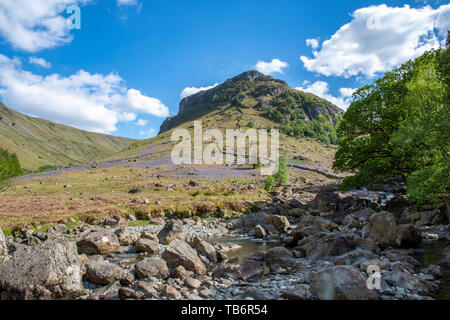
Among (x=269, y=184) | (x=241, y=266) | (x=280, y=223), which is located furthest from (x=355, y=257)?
(x=269, y=184)

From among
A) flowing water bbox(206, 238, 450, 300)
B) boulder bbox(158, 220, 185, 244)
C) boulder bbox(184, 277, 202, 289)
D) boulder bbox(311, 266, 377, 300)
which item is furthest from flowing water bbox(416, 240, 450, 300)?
boulder bbox(158, 220, 185, 244)

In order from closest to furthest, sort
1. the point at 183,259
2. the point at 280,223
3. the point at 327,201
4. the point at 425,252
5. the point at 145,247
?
the point at 183,259 < the point at 425,252 < the point at 145,247 < the point at 280,223 < the point at 327,201

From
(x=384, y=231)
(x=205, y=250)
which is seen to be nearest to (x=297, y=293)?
(x=205, y=250)

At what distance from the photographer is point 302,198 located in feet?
145

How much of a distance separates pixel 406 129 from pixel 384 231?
6.96 metres

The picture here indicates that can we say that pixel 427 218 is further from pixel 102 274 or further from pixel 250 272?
pixel 102 274

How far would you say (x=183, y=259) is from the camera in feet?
44.9

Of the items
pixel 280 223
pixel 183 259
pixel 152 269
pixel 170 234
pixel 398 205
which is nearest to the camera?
pixel 152 269

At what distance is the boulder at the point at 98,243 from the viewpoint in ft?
57.4

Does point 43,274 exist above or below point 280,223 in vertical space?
below

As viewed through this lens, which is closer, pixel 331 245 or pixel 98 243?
pixel 331 245

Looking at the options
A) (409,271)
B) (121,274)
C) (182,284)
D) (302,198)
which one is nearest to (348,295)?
(409,271)

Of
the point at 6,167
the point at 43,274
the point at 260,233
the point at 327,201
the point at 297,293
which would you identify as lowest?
the point at 260,233
